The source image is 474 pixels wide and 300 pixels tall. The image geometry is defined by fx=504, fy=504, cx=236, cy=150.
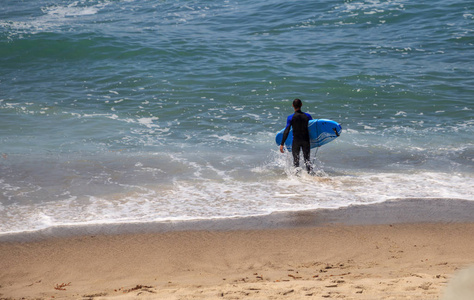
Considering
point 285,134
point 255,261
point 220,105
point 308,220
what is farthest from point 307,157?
point 220,105

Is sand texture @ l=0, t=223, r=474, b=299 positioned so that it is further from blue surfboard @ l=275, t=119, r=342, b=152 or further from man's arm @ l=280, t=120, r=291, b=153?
blue surfboard @ l=275, t=119, r=342, b=152

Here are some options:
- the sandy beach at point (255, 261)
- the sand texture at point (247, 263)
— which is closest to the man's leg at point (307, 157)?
the sandy beach at point (255, 261)

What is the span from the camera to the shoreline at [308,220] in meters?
6.75

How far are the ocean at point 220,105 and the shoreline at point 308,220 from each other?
0.20 metres

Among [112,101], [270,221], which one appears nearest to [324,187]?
[270,221]

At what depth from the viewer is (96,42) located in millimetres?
19188

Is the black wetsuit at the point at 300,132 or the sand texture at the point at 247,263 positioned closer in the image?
the sand texture at the point at 247,263

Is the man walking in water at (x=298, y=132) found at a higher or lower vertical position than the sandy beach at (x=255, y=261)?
higher

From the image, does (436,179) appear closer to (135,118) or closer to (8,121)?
(135,118)

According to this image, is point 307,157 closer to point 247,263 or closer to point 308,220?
point 308,220

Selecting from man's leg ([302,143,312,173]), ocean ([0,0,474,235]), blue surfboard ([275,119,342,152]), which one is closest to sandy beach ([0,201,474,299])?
ocean ([0,0,474,235])

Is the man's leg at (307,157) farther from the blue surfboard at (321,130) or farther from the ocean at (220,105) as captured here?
the blue surfboard at (321,130)

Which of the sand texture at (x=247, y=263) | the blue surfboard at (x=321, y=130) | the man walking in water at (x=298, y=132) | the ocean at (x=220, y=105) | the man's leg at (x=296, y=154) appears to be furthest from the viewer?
the blue surfboard at (x=321, y=130)

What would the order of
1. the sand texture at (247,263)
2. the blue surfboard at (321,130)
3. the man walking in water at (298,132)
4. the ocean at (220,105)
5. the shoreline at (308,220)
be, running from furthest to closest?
the blue surfboard at (321,130) < the man walking in water at (298,132) < the ocean at (220,105) < the shoreline at (308,220) < the sand texture at (247,263)
